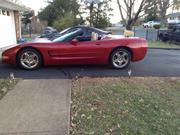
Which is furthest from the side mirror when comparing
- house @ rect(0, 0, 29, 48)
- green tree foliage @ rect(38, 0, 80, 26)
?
green tree foliage @ rect(38, 0, 80, 26)

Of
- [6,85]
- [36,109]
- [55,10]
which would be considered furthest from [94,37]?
[55,10]

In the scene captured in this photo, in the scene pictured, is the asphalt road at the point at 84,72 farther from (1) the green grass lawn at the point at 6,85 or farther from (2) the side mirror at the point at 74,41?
(2) the side mirror at the point at 74,41

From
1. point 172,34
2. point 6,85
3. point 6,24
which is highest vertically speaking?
point 6,24

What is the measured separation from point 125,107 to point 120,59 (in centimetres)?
351

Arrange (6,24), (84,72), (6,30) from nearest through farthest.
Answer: (84,72) → (6,30) → (6,24)

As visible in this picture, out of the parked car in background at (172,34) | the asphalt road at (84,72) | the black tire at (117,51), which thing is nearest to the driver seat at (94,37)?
the black tire at (117,51)

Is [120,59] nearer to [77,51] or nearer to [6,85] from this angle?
[77,51]

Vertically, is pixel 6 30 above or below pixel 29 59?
above

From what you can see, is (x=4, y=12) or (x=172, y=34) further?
(x=172, y=34)

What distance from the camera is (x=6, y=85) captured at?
5.92 metres

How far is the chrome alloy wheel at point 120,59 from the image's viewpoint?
801 cm

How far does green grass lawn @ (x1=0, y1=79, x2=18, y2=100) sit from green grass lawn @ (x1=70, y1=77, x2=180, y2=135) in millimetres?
1384

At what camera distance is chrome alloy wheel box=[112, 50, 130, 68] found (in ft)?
26.3

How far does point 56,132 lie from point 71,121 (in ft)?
1.46
